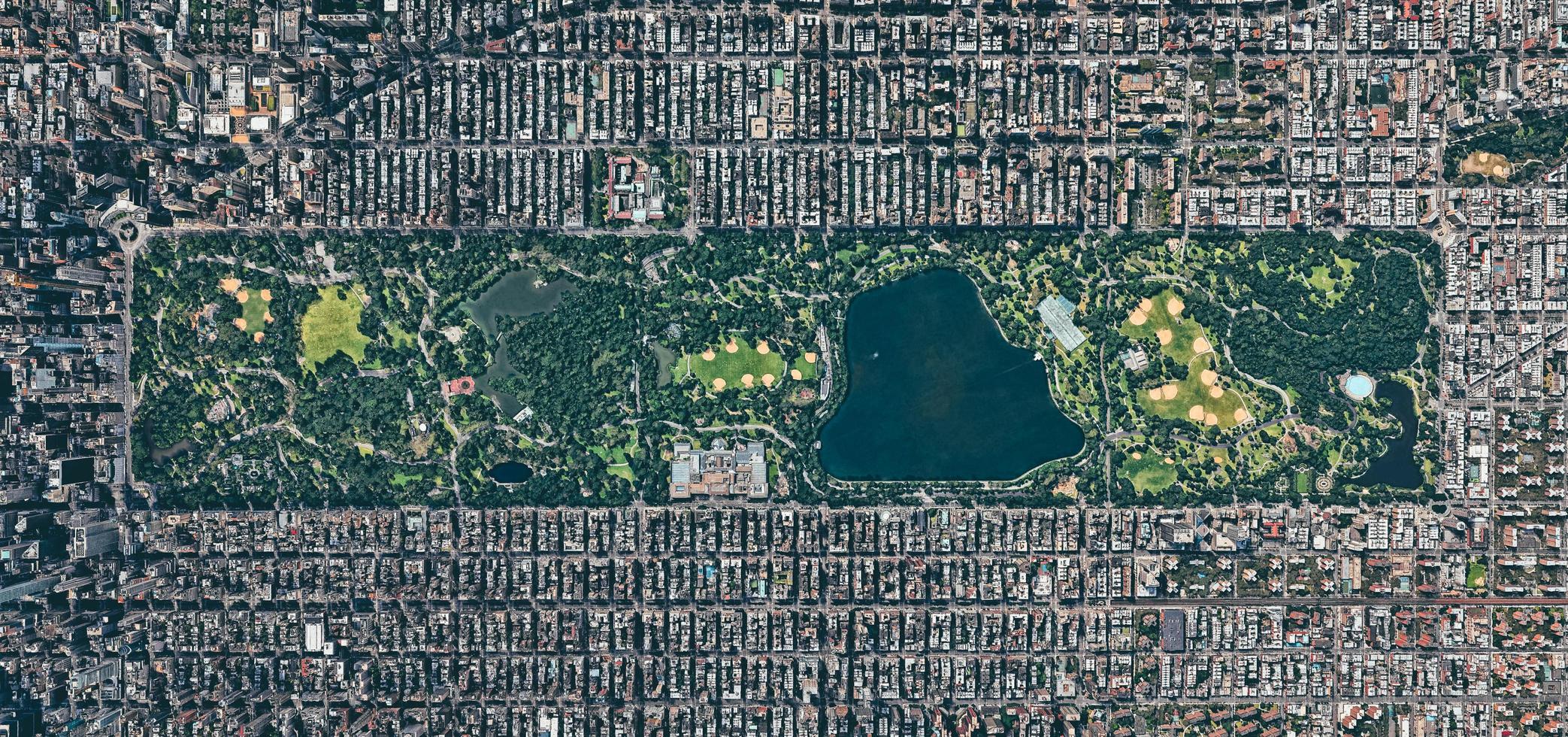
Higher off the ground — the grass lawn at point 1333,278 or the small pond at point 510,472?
the grass lawn at point 1333,278

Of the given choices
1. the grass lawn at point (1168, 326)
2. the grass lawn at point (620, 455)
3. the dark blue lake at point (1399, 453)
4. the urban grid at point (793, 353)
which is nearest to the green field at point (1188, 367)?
the grass lawn at point (1168, 326)

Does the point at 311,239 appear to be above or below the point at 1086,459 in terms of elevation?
above

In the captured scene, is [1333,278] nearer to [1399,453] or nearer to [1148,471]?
[1399,453]

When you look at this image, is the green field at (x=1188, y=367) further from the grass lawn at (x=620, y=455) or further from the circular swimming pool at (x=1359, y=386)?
the grass lawn at (x=620, y=455)

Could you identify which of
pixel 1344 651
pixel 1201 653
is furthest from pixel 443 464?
pixel 1344 651

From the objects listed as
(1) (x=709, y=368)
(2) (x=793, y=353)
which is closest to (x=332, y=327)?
(1) (x=709, y=368)

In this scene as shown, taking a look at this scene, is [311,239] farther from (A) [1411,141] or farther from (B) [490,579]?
(A) [1411,141]

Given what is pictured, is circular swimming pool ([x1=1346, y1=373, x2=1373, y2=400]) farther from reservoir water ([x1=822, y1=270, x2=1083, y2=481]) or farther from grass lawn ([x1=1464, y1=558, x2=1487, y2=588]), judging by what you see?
reservoir water ([x1=822, y1=270, x2=1083, y2=481])
